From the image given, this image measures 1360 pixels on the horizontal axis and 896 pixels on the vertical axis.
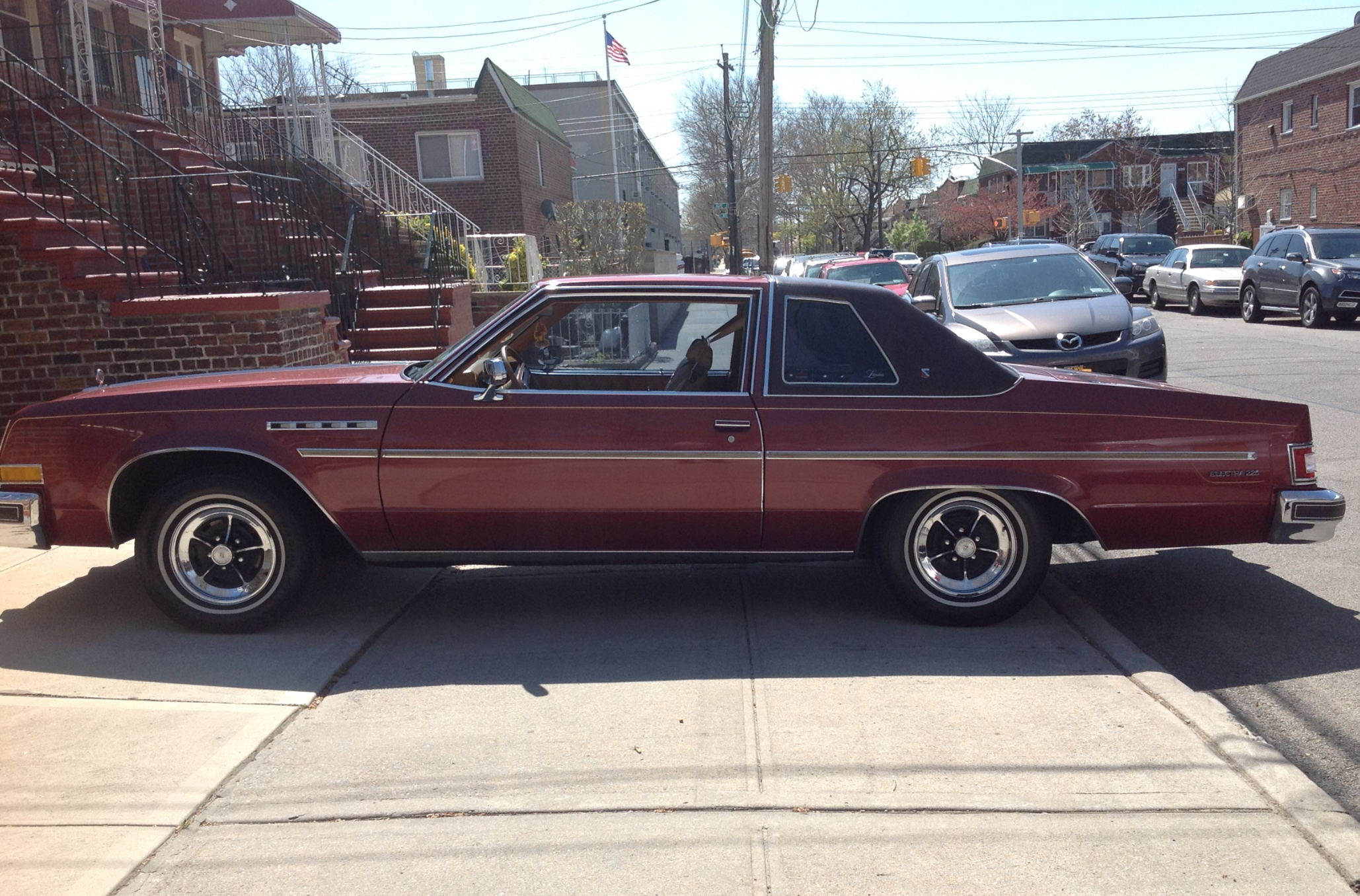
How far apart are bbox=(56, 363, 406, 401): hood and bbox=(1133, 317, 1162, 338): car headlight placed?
698 centimetres

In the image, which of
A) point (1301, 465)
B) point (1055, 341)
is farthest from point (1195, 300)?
point (1301, 465)

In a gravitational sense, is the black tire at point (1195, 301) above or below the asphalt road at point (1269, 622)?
above

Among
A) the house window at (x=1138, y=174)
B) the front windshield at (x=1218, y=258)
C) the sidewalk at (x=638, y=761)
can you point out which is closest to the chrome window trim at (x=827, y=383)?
the sidewalk at (x=638, y=761)

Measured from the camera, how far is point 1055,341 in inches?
403

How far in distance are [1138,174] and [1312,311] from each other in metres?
47.6

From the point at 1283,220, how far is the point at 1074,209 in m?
18.9

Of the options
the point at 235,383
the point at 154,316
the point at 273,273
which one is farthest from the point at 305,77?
the point at 235,383

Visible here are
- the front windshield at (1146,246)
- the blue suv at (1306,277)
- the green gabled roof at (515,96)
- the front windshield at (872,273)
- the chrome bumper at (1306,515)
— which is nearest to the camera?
the chrome bumper at (1306,515)

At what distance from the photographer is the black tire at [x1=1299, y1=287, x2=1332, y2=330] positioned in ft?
64.1

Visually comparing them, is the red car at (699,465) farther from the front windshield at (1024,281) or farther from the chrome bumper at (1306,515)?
the front windshield at (1024,281)

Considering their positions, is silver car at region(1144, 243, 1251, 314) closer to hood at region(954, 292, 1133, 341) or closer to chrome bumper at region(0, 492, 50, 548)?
hood at region(954, 292, 1133, 341)

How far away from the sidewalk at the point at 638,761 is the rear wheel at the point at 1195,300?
21.6 meters

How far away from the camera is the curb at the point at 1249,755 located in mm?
3412

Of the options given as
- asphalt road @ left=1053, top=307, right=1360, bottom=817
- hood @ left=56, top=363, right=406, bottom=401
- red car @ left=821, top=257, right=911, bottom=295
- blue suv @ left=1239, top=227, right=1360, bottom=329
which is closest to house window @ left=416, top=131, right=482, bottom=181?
red car @ left=821, top=257, right=911, bottom=295
